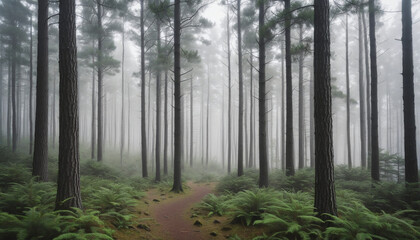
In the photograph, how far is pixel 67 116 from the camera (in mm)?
4883

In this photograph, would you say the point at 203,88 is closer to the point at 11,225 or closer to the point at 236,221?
the point at 236,221

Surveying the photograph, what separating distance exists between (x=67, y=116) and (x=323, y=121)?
626 centimetres

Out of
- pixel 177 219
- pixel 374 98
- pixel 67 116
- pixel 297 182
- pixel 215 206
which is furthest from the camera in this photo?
pixel 297 182

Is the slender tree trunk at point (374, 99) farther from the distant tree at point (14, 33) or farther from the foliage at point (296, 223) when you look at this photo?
the distant tree at point (14, 33)

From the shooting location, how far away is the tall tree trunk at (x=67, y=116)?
486cm

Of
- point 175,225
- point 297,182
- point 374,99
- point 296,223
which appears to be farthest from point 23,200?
point 374,99

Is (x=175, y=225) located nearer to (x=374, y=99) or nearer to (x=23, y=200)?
(x=23, y=200)

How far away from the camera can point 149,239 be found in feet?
16.6

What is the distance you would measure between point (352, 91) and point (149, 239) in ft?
122

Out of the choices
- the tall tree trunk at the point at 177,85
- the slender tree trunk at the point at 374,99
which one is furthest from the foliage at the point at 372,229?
the tall tree trunk at the point at 177,85

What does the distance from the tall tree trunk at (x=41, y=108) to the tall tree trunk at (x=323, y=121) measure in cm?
965

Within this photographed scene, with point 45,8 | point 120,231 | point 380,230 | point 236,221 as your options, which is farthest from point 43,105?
point 380,230

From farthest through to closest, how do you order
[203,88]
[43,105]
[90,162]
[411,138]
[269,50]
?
1. [203,88]
2. [269,50]
3. [90,162]
4. [43,105]
5. [411,138]

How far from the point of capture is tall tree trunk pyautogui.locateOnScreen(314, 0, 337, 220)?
470 cm
